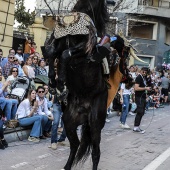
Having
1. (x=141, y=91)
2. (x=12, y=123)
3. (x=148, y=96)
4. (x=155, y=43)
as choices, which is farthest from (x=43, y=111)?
(x=155, y=43)

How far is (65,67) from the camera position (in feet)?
17.4

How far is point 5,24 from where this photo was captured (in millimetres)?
13961

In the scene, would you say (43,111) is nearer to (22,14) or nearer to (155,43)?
(22,14)

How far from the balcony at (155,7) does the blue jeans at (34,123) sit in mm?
25072

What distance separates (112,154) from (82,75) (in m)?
3.10

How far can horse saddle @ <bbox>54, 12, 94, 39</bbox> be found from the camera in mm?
5273

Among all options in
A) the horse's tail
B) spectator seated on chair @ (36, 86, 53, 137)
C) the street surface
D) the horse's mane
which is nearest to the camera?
the horse's mane

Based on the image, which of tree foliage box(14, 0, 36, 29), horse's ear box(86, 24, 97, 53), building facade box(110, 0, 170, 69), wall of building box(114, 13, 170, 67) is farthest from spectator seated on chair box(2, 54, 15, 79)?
wall of building box(114, 13, 170, 67)

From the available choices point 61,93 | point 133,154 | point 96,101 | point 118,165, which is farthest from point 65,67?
point 133,154

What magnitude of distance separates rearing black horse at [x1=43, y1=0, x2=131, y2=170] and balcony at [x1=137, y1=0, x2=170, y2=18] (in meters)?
27.6

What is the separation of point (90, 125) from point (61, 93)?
2.46 ft

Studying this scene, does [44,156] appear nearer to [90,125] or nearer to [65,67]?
[90,125]

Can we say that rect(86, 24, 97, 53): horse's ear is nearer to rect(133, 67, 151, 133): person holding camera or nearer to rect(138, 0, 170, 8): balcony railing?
rect(133, 67, 151, 133): person holding camera

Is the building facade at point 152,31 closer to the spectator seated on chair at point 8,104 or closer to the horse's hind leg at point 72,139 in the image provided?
the spectator seated on chair at point 8,104
